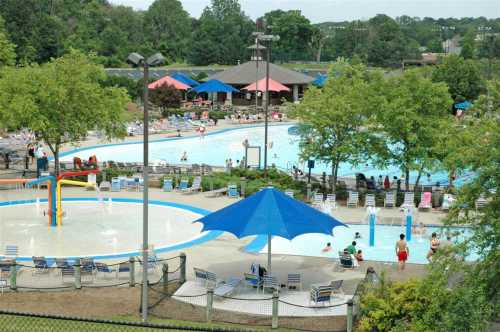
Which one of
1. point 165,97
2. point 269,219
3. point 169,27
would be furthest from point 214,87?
point 169,27

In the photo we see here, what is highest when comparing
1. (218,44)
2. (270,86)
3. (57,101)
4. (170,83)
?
(218,44)

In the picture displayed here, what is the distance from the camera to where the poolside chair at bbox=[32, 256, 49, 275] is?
70.9ft

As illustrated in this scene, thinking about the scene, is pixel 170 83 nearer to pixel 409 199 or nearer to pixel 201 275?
pixel 409 199

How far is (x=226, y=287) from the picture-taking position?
20344 millimetres

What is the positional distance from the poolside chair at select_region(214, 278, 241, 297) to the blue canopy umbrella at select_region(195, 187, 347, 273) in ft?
3.52

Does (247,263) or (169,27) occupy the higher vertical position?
(169,27)

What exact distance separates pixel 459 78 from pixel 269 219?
55125 mm

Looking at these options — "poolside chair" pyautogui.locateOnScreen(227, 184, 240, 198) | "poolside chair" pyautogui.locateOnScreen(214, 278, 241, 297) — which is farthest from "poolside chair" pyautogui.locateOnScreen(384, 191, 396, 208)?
"poolside chair" pyautogui.locateOnScreen(214, 278, 241, 297)

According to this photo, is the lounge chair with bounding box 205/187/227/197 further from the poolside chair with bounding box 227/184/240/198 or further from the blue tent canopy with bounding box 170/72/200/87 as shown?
the blue tent canopy with bounding box 170/72/200/87

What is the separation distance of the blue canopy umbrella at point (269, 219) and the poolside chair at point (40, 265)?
180 inches

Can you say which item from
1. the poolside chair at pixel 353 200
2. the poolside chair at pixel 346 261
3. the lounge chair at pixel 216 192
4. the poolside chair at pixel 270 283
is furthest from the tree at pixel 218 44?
the poolside chair at pixel 270 283

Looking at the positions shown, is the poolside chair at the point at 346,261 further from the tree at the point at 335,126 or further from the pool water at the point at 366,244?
the tree at the point at 335,126

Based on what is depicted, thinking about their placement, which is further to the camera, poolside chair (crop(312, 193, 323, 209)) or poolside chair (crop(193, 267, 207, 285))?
poolside chair (crop(312, 193, 323, 209))

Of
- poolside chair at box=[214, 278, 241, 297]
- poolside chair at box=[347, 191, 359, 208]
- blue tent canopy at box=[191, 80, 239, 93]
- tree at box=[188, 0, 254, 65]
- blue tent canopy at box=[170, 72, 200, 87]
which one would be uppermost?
tree at box=[188, 0, 254, 65]
